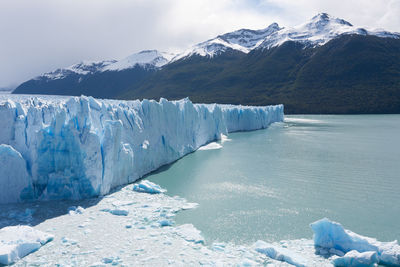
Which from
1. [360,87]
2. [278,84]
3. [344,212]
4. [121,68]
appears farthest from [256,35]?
[344,212]

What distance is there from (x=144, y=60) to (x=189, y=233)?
105109 mm

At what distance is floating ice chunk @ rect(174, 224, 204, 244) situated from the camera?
4.22m

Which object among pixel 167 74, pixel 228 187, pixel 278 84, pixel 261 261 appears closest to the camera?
pixel 261 261

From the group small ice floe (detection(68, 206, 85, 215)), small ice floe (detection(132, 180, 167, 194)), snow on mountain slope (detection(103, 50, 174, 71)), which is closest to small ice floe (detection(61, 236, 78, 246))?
small ice floe (detection(68, 206, 85, 215))

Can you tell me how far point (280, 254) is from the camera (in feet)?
12.4

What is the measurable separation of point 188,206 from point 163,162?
3797 millimetres

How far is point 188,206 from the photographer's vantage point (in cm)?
565

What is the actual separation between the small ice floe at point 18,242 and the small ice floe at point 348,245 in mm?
3956

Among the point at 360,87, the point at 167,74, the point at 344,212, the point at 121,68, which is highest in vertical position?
the point at 121,68

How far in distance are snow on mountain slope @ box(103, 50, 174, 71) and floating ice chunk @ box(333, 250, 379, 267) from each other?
322 feet

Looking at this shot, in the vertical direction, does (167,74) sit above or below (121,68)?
below

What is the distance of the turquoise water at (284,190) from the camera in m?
4.83

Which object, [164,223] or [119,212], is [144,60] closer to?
[119,212]

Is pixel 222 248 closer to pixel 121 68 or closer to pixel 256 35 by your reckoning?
pixel 121 68
